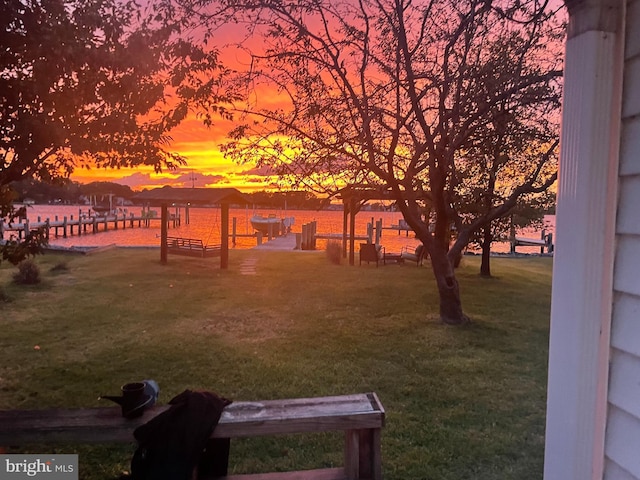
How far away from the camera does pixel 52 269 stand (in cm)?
1331

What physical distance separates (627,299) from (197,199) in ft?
47.6

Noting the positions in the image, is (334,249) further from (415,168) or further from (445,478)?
(445,478)

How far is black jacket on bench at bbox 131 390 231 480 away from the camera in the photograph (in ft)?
7.13

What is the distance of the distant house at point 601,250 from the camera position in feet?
5.17

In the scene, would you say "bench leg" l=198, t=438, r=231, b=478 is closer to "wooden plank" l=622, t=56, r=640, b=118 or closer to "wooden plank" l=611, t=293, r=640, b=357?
"wooden plank" l=611, t=293, r=640, b=357

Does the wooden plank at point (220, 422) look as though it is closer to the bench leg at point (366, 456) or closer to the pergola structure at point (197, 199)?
the bench leg at point (366, 456)

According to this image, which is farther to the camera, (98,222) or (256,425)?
(98,222)

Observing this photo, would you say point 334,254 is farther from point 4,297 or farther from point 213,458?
point 213,458

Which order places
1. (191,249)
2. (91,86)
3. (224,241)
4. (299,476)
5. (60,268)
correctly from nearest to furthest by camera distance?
(299,476), (91,86), (60,268), (224,241), (191,249)

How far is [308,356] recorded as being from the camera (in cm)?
615

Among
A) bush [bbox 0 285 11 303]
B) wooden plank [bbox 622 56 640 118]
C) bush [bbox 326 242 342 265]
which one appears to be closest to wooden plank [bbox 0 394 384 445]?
wooden plank [bbox 622 56 640 118]

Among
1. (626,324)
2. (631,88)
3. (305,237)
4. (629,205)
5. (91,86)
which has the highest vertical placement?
(91,86)

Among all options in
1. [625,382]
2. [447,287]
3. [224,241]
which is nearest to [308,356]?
[447,287]

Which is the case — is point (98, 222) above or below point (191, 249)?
above
